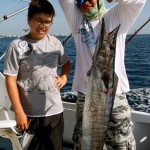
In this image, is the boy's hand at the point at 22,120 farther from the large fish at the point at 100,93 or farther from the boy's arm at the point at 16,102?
the large fish at the point at 100,93

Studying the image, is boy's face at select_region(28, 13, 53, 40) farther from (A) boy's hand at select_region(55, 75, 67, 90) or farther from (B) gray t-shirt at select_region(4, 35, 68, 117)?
(A) boy's hand at select_region(55, 75, 67, 90)

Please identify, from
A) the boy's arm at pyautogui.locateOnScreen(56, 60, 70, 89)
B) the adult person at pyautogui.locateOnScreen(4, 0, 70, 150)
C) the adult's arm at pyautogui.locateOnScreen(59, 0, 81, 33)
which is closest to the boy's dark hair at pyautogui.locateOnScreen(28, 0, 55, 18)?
the adult person at pyautogui.locateOnScreen(4, 0, 70, 150)

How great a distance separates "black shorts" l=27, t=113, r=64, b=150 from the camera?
9.68 feet

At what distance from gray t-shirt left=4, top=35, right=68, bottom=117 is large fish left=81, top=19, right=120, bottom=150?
0.45 m

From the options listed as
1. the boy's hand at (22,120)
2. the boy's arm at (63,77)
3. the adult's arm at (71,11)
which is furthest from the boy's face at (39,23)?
the boy's hand at (22,120)

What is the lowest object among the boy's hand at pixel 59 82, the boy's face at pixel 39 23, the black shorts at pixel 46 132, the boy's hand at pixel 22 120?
the black shorts at pixel 46 132

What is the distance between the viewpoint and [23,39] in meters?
2.91

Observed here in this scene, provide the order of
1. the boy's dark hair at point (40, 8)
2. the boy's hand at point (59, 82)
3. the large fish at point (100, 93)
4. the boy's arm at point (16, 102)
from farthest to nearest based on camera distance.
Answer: the boy's hand at point (59, 82), the boy's dark hair at point (40, 8), the boy's arm at point (16, 102), the large fish at point (100, 93)

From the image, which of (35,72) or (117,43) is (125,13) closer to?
(117,43)

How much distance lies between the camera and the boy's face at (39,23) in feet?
9.33

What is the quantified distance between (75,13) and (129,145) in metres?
1.35

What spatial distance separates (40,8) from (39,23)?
5.4 inches

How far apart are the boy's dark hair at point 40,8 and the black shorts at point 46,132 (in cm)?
93

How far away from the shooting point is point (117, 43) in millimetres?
2947
